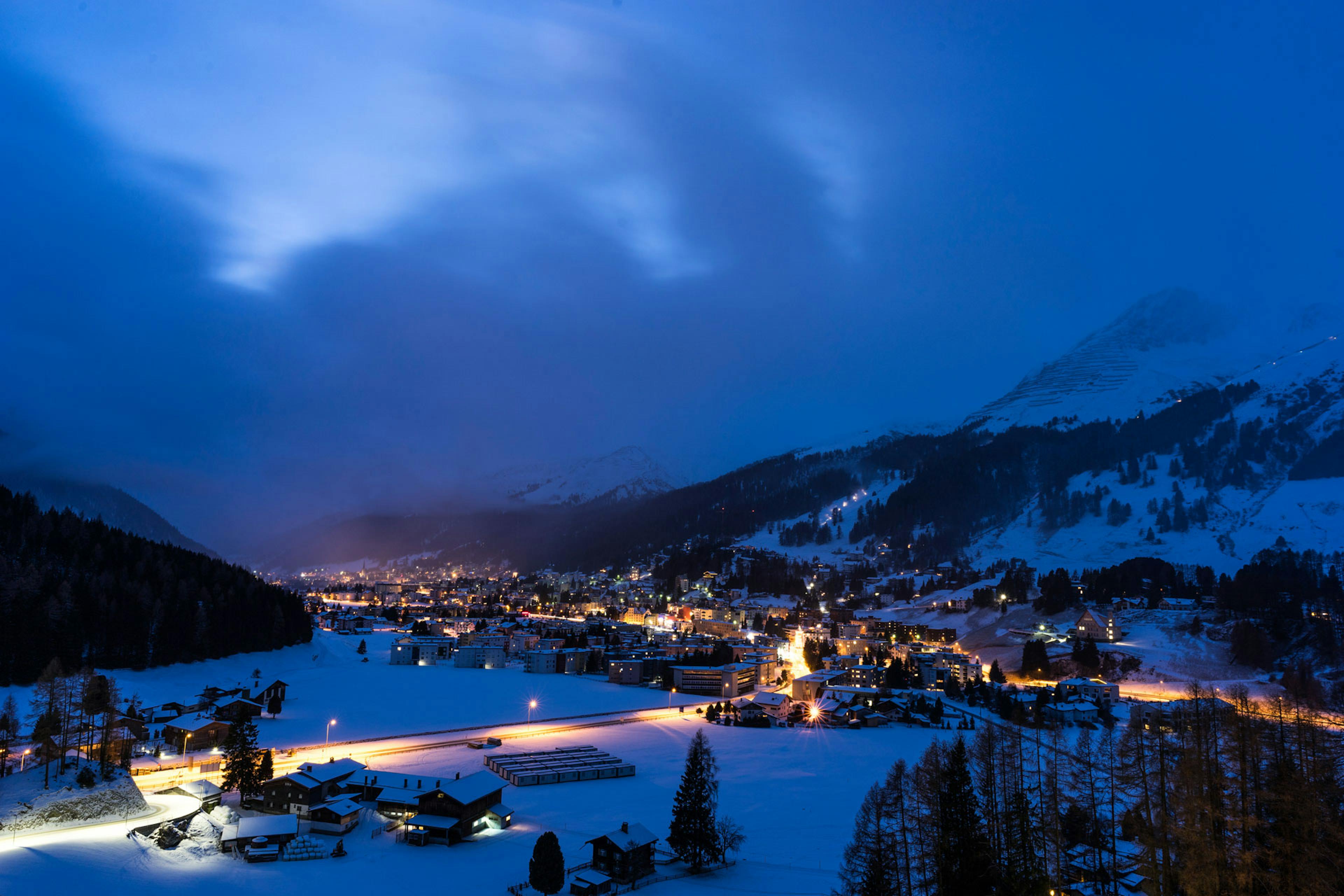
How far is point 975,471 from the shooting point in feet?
523

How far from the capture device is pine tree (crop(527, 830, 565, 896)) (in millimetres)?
20234

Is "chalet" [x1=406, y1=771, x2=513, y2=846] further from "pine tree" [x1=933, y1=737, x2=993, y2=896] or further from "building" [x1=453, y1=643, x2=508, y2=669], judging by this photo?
"building" [x1=453, y1=643, x2=508, y2=669]

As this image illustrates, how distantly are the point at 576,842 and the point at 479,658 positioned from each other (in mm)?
54757

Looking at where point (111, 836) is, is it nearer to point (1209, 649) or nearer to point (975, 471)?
point (1209, 649)

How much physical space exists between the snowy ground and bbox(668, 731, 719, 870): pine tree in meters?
0.78

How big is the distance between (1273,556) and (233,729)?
359ft

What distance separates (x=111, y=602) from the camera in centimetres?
4759

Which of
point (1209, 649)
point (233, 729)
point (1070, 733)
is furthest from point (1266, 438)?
point (233, 729)

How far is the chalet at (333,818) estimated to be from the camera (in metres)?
25.6

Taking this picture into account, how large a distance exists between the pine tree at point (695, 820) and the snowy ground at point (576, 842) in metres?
0.78

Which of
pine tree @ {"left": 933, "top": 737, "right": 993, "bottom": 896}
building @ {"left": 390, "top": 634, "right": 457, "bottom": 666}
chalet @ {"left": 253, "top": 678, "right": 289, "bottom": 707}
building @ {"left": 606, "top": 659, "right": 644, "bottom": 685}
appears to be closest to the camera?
pine tree @ {"left": 933, "top": 737, "right": 993, "bottom": 896}

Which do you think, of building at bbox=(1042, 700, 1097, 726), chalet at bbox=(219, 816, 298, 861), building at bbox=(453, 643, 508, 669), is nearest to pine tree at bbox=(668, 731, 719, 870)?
chalet at bbox=(219, 816, 298, 861)

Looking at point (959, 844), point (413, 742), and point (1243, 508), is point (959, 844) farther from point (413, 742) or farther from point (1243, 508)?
point (1243, 508)

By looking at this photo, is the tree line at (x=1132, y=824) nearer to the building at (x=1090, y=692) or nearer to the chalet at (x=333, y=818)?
A: the chalet at (x=333, y=818)
